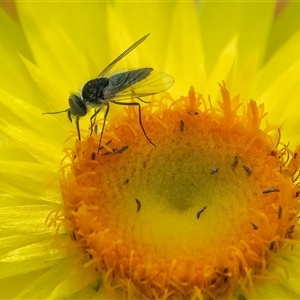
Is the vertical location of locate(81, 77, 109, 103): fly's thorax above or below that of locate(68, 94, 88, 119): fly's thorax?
above

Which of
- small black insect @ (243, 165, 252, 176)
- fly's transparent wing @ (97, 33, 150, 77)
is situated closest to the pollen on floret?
small black insect @ (243, 165, 252, 176)

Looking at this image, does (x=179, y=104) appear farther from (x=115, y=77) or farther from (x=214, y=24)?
(x=214, y=24)

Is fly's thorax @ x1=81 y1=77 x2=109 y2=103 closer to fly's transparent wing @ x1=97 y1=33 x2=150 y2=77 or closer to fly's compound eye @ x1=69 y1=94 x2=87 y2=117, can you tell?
fly's compound eye @ x1=69 y1=94 x2=87 y2=117

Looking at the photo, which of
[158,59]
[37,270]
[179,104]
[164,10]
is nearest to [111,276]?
[37,270]

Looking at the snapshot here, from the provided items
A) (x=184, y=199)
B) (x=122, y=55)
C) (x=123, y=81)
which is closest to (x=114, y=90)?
(x=123, y=81)

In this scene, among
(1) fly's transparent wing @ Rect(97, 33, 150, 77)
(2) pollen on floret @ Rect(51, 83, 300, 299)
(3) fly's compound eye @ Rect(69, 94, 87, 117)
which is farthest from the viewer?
(1) fly's transparent wing @ Rect(97, 33, 150, 77)

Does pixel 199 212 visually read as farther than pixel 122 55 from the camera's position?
No

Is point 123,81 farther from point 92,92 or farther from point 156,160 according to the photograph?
point 156,160
